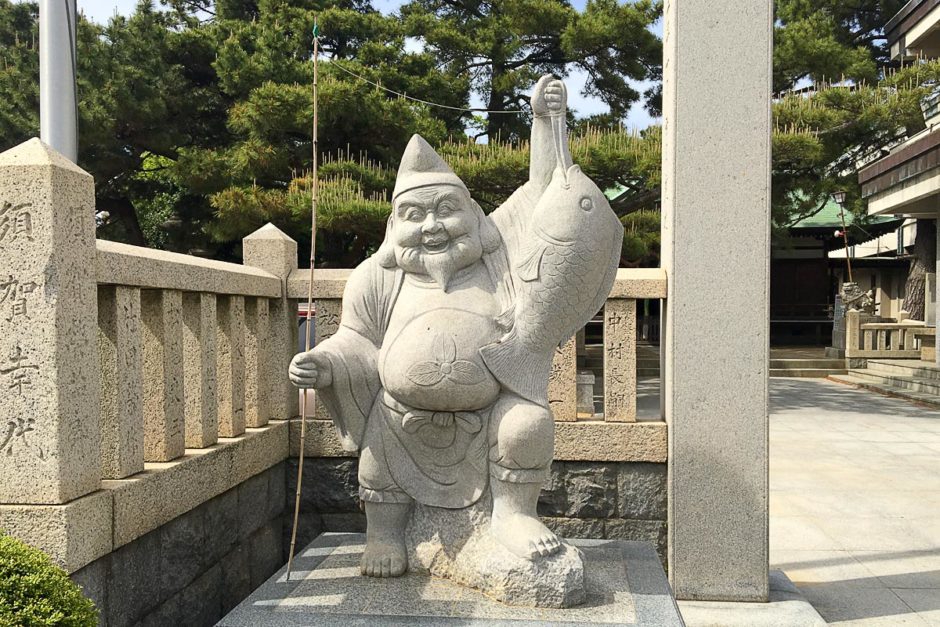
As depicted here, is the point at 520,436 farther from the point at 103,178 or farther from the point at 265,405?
the point at 103,178

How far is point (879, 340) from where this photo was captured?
1563 centimetres

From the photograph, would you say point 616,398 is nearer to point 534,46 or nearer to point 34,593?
point 34,593

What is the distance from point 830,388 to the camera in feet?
45.2

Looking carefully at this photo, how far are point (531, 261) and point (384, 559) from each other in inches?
50.2

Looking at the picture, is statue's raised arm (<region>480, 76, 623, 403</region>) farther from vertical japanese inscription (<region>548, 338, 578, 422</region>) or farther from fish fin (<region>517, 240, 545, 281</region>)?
vertical japanese inscription (<region>548, 338, 578, 422</region>)

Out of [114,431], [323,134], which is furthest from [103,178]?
[114,431]

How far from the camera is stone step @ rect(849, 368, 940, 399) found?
12155mm

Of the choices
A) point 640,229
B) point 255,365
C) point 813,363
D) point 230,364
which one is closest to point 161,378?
point 230,364

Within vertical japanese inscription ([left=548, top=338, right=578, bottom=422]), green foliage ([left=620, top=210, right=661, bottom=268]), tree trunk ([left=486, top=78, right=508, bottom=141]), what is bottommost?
vertical japanese inscription ([left=548, top=338, right=578, bottom=422])

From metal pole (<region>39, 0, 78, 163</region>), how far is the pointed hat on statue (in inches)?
93.6

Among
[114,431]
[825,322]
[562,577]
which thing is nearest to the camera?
[562,577]

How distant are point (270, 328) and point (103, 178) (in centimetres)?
826

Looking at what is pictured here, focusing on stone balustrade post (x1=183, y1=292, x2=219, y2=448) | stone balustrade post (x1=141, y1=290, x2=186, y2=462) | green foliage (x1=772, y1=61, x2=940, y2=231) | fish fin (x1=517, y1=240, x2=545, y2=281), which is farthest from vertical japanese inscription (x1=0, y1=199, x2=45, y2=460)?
green foliage (x1=772, y1=61, x2=940, y2=231)

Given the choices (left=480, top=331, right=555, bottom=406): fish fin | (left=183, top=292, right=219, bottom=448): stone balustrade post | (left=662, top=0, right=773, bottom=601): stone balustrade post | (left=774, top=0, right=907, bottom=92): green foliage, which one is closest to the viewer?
(left=480, top=331, right=555, bottom=406): fish fin
